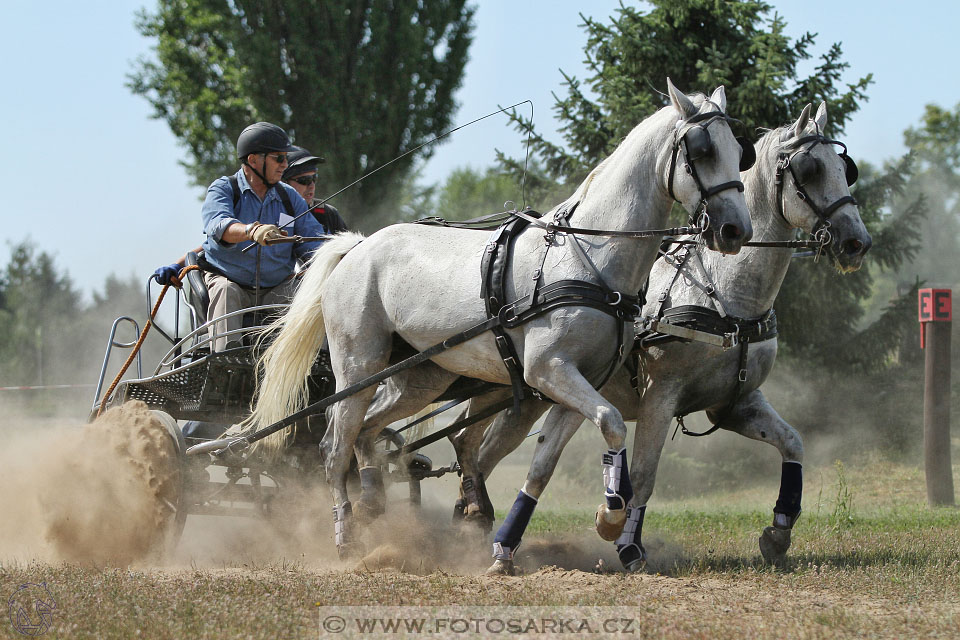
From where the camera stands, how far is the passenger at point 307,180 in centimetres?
816

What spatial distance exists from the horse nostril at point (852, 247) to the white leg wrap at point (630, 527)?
1.80m

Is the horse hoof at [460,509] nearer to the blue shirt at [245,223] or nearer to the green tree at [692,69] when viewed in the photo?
the blue shirt at [245,223]

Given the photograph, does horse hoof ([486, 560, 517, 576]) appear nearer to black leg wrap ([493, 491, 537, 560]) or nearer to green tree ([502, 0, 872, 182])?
black leg wrap ([493, 491, 537, 560])

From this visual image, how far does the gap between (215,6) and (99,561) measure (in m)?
16.4

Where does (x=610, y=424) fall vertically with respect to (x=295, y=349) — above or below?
below

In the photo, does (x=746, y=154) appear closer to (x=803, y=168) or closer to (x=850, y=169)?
(x=803, y=168)

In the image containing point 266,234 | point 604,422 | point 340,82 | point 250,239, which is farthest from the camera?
point 340,82

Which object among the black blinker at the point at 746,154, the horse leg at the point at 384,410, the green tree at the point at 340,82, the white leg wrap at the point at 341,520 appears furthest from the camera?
the green tree at the point at 340,82

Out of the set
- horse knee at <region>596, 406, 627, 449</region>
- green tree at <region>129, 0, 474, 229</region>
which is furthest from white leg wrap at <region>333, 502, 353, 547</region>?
green tree at <region>129, 0, 474, 229</region>

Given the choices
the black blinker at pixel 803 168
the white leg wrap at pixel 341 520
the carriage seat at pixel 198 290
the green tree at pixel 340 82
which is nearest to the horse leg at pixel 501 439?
the white leg wrap at pixel 341 520

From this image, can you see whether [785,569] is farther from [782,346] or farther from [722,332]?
[782,346]

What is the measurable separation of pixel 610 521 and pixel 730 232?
4.86 feet

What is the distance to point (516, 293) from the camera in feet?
16.5

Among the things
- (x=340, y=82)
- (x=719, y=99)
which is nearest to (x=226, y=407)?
(x=719, y=99)
